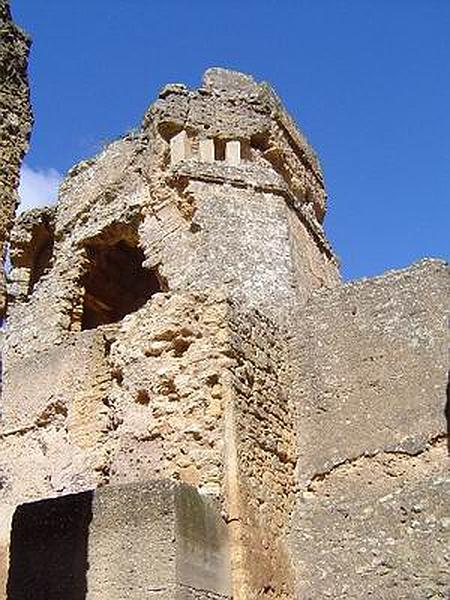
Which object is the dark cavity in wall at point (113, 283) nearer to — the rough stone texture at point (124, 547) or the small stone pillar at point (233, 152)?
the small stone pillar at point (233, 152)

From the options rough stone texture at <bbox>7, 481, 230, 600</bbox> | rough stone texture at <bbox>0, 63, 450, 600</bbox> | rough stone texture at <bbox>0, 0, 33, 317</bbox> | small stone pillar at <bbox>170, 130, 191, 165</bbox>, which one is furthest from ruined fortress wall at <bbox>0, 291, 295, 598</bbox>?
small stone pillar at <bbox>170, 130, 191, 165</bbox>

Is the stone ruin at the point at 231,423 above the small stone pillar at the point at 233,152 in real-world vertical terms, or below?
below

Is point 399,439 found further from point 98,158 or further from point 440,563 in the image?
point 98,158

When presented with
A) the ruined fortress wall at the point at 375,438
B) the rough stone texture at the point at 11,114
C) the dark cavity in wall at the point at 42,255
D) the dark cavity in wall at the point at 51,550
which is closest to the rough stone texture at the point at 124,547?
the dark cavity in wall at the point at 51,550

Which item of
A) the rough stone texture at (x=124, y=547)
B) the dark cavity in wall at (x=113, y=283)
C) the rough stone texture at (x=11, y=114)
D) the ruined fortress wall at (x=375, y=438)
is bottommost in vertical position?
the rough stone texture at (x=124, y=547)

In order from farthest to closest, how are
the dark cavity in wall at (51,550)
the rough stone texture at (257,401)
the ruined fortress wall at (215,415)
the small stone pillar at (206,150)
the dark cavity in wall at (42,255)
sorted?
1. the dark cavity in wall at (42,255)
2. the small stone pillar at (206,150)
3. the rough stone texture at (257,401)
4. the ruined fortress wall at (215,415)
5. the dark cavity in wall at (51,550)

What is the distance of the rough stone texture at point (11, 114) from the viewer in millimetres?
7066

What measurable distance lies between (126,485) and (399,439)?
8.76ft

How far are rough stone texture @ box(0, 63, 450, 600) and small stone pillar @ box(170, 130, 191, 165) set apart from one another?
22 mm

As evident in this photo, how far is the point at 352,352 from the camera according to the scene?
29.5 feet

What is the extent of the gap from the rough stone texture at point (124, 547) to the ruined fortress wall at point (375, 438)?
4.51 ft

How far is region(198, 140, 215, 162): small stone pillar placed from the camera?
1301 centimetres

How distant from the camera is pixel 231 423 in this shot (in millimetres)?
7676

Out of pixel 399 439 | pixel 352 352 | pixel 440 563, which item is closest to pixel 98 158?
pixel 352 352
